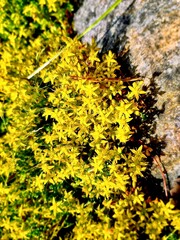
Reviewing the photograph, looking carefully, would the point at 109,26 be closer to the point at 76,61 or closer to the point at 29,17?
the point at 76,61

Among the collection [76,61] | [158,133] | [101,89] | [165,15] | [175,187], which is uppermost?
[165,15]

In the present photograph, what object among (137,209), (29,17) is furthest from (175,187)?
(29,17)

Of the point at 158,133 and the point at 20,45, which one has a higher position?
the point at 20,45

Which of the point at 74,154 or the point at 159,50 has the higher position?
the point at 159,50
